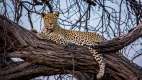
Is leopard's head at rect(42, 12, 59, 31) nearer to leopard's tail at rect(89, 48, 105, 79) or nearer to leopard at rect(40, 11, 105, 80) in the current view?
leopard at rect(40, 11, 105, 80)

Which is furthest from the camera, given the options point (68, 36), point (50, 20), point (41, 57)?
point (50, 20)

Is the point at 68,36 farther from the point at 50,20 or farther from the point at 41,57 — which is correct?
the point at 41,57

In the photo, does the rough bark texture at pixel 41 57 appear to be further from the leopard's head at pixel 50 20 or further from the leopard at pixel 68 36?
the leopard's head at pixel 50 20

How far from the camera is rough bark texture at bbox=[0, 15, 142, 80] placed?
11.3ft

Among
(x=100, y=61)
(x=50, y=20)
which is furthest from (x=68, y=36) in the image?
(x=100, y=61)

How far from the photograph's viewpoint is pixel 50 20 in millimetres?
4199

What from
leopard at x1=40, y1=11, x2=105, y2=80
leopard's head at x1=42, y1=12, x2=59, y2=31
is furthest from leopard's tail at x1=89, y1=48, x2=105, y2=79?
leopard's head at x1=42, y1=12, x2=59, y2=31

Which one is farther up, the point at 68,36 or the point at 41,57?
the point at 68,36

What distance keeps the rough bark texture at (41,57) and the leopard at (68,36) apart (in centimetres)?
6

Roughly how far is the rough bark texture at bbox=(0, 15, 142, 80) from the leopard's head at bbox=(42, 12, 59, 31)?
572 mm

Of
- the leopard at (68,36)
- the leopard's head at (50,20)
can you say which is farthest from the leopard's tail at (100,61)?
the leopard's head at (50,20)

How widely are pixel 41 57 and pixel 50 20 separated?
827 mm

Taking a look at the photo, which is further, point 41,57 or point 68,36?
point 68,36

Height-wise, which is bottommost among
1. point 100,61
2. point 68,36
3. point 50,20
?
point 100,61
